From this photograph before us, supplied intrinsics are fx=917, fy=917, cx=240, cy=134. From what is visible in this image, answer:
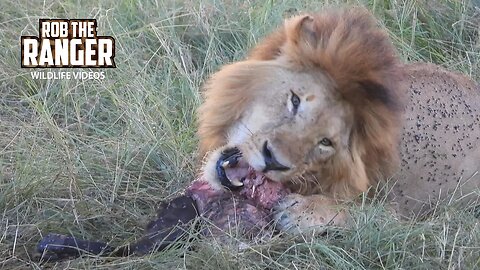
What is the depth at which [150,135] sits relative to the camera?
3508 millimetres

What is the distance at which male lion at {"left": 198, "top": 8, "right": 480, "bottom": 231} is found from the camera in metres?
2.51

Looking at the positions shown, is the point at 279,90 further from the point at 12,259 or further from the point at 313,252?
the point at 12,259

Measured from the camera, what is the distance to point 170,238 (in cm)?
267

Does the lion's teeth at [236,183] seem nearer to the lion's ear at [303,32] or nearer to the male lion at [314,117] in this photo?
the male lion at [314,117]

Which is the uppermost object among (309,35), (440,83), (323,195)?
(309,35)

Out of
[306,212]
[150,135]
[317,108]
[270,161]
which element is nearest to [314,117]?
[317,108]

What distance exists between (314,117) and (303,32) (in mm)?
327

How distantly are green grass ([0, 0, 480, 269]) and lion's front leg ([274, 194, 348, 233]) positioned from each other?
4 centimetres

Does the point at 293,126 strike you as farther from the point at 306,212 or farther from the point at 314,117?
the point at 306,212

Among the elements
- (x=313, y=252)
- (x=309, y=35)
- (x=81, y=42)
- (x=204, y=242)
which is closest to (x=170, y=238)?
(x=204, y=242)

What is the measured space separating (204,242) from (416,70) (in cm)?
114

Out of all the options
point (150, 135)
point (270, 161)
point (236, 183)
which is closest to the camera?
point (270, 161)

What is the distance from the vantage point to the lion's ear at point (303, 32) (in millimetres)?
2684

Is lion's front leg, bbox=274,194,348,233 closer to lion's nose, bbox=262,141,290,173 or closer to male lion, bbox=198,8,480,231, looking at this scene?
male lion, bbox=198,8,480,231
